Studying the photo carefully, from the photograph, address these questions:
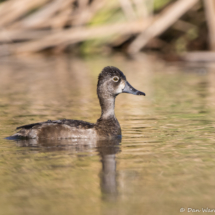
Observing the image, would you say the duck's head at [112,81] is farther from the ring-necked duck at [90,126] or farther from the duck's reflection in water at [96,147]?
the duck's reflection in water at [96,147]

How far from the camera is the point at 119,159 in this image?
675 centimetres

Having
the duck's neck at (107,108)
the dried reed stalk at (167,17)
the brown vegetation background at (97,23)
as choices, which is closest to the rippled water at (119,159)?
the duck's neck at (107,108)

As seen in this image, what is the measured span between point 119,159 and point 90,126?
5.09 feet

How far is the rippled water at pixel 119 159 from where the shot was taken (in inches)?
199

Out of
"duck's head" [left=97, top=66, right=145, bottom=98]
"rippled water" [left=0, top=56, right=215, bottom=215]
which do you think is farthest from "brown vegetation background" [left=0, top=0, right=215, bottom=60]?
"duck's head" [left=97, top=66, right=145, bottom=98]

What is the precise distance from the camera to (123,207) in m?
4.86

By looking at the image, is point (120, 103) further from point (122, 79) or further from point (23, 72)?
point (23, 72)

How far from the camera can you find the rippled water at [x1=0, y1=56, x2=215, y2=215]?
5043 mm

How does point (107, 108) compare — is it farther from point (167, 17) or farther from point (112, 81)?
point (167, 17)

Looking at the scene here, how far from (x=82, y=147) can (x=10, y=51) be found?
18918 millimetres

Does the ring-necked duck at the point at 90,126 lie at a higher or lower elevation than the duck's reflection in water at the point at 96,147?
higher

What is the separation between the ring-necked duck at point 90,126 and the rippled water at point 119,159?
9.4 inches

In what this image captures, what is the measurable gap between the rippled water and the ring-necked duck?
0.24 meters

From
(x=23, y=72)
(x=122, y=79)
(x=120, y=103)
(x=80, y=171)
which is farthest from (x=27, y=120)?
(x=23, y=72)
